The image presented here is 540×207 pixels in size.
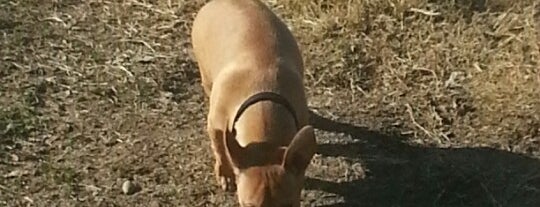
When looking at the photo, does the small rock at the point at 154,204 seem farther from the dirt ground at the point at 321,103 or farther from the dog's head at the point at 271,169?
the dog's head at the point at 271,169

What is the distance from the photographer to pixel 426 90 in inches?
245

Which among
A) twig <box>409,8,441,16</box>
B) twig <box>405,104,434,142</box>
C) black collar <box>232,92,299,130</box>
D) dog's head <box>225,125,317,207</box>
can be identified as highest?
twig <box>409,8,441,16</box>

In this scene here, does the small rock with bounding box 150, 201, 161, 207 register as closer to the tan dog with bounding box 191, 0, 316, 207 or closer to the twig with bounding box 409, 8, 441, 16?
the tan dog with bounding box 191, 0, 316, 207

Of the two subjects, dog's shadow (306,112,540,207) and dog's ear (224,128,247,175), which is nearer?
dog's ear (224,128,247,175)

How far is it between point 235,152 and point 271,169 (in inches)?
8.4

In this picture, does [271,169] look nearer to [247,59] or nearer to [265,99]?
[265,99]

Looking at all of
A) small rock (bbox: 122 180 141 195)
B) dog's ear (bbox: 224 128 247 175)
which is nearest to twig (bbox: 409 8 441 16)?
small rock (bbox: 122 180 141 195)

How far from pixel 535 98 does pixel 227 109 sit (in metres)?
1.87

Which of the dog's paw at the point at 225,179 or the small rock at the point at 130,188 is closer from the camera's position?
the dog's paw at the point at 225,179

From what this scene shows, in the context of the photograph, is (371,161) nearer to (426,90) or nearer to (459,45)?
(426,90)

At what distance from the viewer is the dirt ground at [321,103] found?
555 cm

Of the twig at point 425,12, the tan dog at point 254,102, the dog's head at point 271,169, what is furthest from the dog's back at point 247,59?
the twig at point 425,12

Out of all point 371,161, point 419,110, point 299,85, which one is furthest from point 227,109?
point 419,110

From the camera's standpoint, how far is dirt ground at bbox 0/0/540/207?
5.55 metres
